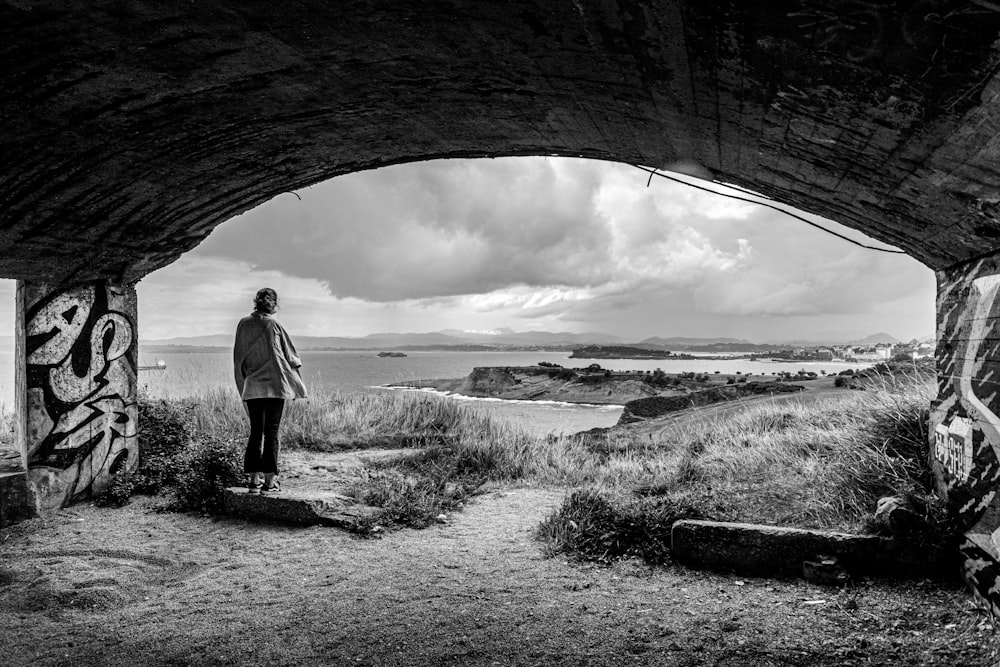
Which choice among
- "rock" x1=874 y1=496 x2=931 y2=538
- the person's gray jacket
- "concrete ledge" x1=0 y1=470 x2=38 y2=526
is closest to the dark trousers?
the person's gray jacket

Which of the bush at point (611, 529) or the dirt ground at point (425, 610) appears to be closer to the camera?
the dirt ground at point (425, 610)

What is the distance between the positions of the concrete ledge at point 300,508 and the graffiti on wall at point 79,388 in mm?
1848

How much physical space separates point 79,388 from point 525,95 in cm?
628

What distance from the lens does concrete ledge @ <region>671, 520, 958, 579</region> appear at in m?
4.44

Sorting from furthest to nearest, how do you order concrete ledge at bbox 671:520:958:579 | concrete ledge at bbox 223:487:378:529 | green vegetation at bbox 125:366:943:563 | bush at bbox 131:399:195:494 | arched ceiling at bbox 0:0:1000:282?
bush at bbox 131:399:195:494
concrete ledge at bbox 223:487:378:529
green vegetation at bbox 125:366:943:563
concrete ledge at bbox 671:520:958:579
arched ceiling at bbox 0:0:1000:282

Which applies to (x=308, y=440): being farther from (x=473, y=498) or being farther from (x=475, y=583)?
(x=475, y=583)

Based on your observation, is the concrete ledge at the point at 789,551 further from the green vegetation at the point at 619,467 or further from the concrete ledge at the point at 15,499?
the concrete ledge at the point at 15,499

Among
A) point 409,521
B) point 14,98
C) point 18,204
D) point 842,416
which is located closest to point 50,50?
point 14,98

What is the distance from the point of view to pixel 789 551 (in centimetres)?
469

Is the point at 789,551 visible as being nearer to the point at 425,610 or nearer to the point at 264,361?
the point at 425,610

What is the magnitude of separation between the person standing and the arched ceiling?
1.92 m

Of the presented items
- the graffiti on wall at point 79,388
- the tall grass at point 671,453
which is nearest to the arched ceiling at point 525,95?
the graffiti on wall at point 79,388

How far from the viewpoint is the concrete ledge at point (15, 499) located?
6.37m

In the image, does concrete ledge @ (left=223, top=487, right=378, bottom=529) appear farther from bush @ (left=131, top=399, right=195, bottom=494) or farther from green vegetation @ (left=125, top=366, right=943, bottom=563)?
bush @ (left=131, top=399, right=195, bottom=494)
